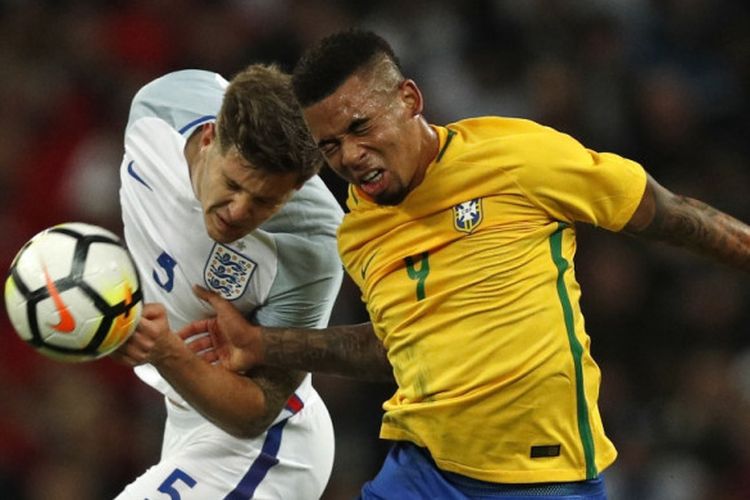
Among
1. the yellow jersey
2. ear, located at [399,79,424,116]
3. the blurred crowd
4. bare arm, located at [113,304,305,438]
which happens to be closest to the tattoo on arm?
bare arm, located at [113,304,305,438]

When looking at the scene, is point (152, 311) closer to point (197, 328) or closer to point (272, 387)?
point (197, 328)

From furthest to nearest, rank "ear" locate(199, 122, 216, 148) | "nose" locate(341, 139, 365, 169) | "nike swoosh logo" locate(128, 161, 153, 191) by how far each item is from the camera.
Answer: "nike swoosh logo" locate(128, 161, 153, 191), "ear" locate(199, 122, 216, 148), "nose" locate(341, 139, 365, 169)

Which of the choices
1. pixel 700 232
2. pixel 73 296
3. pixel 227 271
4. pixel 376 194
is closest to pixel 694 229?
pixel 700 232

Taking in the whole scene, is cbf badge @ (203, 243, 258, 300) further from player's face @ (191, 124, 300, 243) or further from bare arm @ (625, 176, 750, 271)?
bare arm @ (625, 176, 750, 271)

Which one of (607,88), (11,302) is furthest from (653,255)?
(11,302)

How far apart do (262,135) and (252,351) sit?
0.66 metres

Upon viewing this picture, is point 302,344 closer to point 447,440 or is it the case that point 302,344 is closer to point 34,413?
point 447,440

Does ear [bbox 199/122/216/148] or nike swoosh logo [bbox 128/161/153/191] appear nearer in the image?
ear [bbox 199/122/216/148]

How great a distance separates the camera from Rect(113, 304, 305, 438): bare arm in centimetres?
372

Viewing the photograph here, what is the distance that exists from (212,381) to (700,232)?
1.36 metres

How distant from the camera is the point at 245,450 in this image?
4.30 metres

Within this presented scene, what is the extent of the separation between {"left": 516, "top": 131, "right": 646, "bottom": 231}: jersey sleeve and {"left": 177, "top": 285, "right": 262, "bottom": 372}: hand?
990 mm

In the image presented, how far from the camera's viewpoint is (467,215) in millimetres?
3580

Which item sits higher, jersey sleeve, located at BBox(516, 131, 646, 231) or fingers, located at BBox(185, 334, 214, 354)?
jersey sleeve, located at BBox(516, 131, 646, 231)
